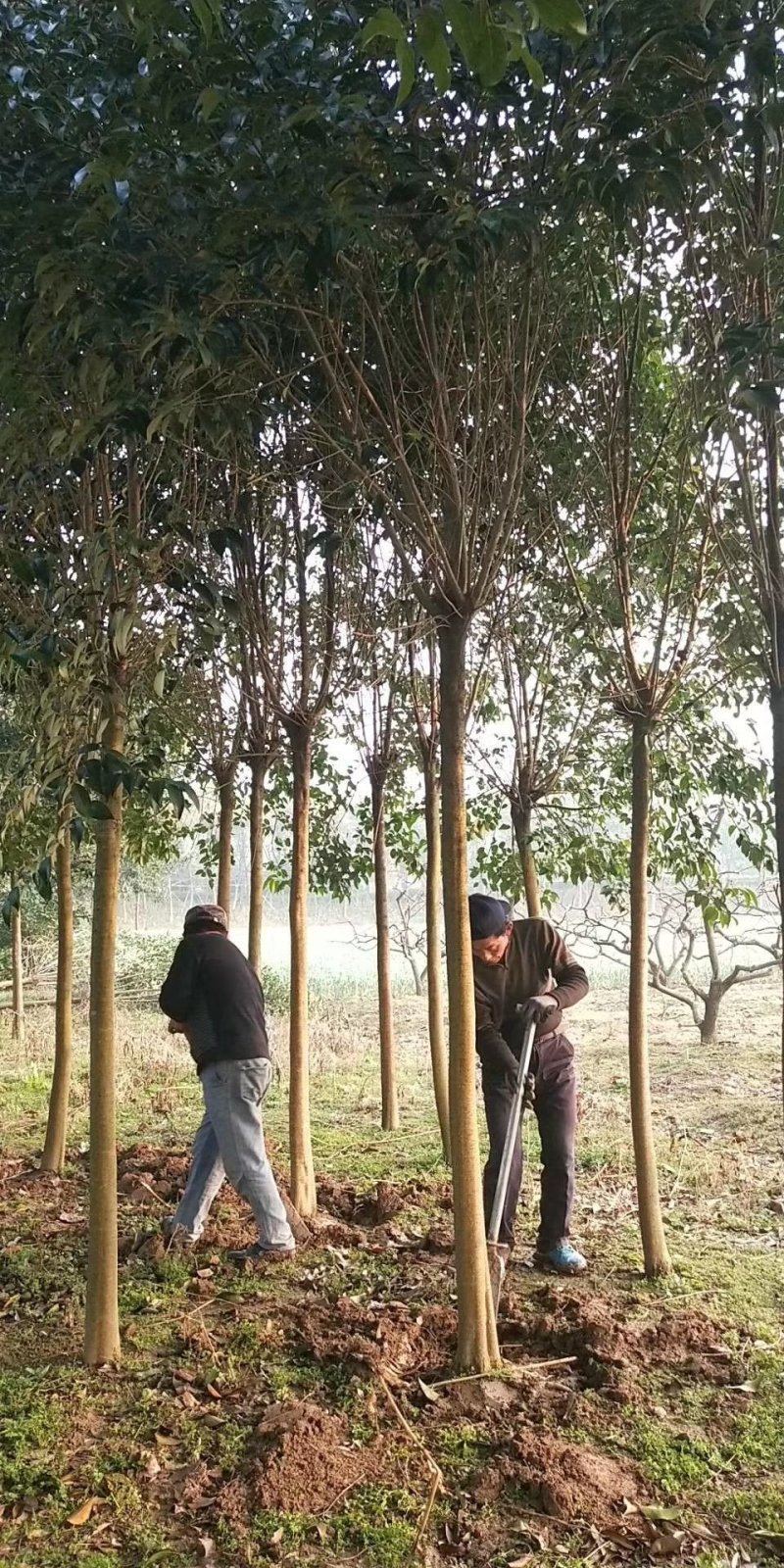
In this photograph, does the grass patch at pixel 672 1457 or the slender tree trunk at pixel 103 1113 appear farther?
the slender tree trunk at pixel 103 1113

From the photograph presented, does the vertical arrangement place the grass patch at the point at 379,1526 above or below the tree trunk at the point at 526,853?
below

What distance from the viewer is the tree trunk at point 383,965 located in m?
7.61

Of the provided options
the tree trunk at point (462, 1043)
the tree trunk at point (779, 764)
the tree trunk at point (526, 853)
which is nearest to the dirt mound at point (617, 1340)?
the tree trunk at point (462, 1043)

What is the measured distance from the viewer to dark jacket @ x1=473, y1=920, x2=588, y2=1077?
16.3 ft

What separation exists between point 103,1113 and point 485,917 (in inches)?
75.7

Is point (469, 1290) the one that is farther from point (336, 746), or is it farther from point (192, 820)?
point (192, 820)

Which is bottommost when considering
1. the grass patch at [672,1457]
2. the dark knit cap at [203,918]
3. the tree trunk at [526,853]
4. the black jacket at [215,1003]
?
the grass patch at [672,1457]

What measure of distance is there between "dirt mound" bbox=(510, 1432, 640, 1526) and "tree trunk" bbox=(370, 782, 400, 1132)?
441cm

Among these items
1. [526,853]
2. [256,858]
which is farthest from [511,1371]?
[256,858]

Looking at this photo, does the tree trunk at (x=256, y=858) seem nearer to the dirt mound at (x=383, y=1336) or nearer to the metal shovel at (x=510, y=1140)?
the metal shovel at (x=510, y=1140)

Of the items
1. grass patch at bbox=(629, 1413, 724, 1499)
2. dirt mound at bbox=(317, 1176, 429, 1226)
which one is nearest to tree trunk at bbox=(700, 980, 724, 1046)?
Answer: dirt mound at bbox=(317, 1176, 429, 1226)

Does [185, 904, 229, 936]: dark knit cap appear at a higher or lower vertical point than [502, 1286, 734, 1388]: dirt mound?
higher

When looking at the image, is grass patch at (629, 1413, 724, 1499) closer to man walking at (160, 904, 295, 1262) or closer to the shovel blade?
the shovel blade

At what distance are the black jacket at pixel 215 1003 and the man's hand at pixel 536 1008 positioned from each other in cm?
131
